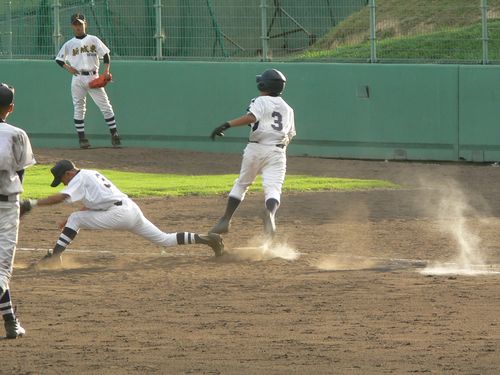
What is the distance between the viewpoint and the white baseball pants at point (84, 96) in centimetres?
2234

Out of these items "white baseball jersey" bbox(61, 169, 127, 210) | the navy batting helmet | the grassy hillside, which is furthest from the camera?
the grassy hillside

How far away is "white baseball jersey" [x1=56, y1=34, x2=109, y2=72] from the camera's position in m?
21.9

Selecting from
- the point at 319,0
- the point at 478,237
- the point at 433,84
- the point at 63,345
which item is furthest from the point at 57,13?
the point at 63,345

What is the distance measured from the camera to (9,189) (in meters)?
9.01

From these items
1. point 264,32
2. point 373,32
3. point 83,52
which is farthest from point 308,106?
point 83,52

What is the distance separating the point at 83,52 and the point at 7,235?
43.8 ft

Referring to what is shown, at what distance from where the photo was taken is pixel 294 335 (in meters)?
9.20

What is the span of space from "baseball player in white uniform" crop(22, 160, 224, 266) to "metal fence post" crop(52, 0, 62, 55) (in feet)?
40.3

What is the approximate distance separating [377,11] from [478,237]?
33.5 feet

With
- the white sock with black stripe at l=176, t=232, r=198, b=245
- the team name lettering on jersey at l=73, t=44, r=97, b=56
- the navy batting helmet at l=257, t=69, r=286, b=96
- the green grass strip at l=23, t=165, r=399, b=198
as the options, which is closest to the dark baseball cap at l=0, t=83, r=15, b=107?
the white sock with black stripe at l=176, t=232, r=198, b=245

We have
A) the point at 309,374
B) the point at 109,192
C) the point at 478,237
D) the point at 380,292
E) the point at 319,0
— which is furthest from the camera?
the point at 319,0

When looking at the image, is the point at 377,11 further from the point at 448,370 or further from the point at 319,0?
the point at 448,370

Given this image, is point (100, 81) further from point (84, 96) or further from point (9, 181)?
point (9, 181)

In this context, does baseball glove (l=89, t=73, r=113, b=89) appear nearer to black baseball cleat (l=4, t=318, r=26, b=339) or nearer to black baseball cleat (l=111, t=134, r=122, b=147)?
black baseball cleat (l=111, t=134, r=122, b=147)
